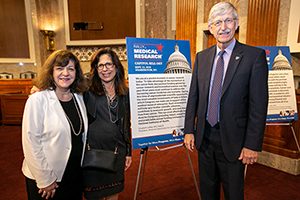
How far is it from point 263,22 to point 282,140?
76.4 inches

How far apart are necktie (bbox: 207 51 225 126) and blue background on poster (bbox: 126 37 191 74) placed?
24.2 inches

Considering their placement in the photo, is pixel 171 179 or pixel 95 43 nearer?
pixel 171 179

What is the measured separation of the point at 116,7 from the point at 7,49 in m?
3.66

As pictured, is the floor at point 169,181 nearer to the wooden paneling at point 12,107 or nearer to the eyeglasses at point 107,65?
the eyeglasses at point 107,65

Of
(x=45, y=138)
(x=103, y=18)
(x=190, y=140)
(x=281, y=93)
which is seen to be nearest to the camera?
(x=45, y=138)

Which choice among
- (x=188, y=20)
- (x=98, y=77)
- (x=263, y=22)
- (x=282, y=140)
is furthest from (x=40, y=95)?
(x=188, y=20)

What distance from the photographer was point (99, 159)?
5.30 ft

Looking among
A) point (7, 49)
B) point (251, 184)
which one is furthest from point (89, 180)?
point (7, 49)

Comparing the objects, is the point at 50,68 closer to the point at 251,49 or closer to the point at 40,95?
the point at 40,95

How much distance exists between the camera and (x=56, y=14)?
7.33 metres

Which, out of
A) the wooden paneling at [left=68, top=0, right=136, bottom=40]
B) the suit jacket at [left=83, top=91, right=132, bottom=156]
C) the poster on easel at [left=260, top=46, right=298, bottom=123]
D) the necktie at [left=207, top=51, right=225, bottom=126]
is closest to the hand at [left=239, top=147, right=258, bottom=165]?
the necktie at [left=207, top=51, right=225, bottom=126]

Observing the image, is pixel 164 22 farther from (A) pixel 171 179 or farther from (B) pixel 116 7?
(A) pixel 171 179

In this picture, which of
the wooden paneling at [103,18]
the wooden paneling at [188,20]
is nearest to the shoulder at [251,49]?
the wooden paneling at [188,20]

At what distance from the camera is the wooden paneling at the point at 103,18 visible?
7070 millimetres
